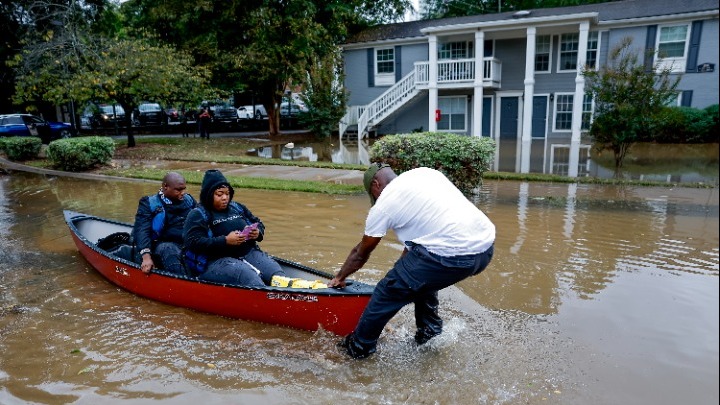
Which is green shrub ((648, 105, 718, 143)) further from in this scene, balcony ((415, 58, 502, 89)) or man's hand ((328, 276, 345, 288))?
man's hand ((328, 276, 345, 288))

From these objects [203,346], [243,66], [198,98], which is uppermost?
[243,66]

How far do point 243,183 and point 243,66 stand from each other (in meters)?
11.4

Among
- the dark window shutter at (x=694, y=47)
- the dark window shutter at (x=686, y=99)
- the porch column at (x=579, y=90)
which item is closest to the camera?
the porch column at (x=579, y=90)

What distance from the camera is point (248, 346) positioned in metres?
5.19

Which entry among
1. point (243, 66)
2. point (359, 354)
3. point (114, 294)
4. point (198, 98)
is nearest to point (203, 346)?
point (359, 354)

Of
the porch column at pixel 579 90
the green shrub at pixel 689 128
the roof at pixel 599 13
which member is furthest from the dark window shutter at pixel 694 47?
the porch column at pixel 579 90

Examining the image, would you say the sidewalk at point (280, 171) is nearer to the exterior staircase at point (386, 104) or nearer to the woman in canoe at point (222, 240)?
the woman in canoe at point (222, 240)

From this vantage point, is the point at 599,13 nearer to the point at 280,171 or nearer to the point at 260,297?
the point at 280,171

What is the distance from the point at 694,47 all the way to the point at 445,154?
54.1ft

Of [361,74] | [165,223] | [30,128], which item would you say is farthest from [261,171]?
[30,128]

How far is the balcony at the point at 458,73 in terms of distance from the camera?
22.9 metres

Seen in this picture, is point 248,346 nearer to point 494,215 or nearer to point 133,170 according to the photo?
point 494,215

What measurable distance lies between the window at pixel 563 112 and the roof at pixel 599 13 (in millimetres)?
3502

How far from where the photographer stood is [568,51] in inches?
915
